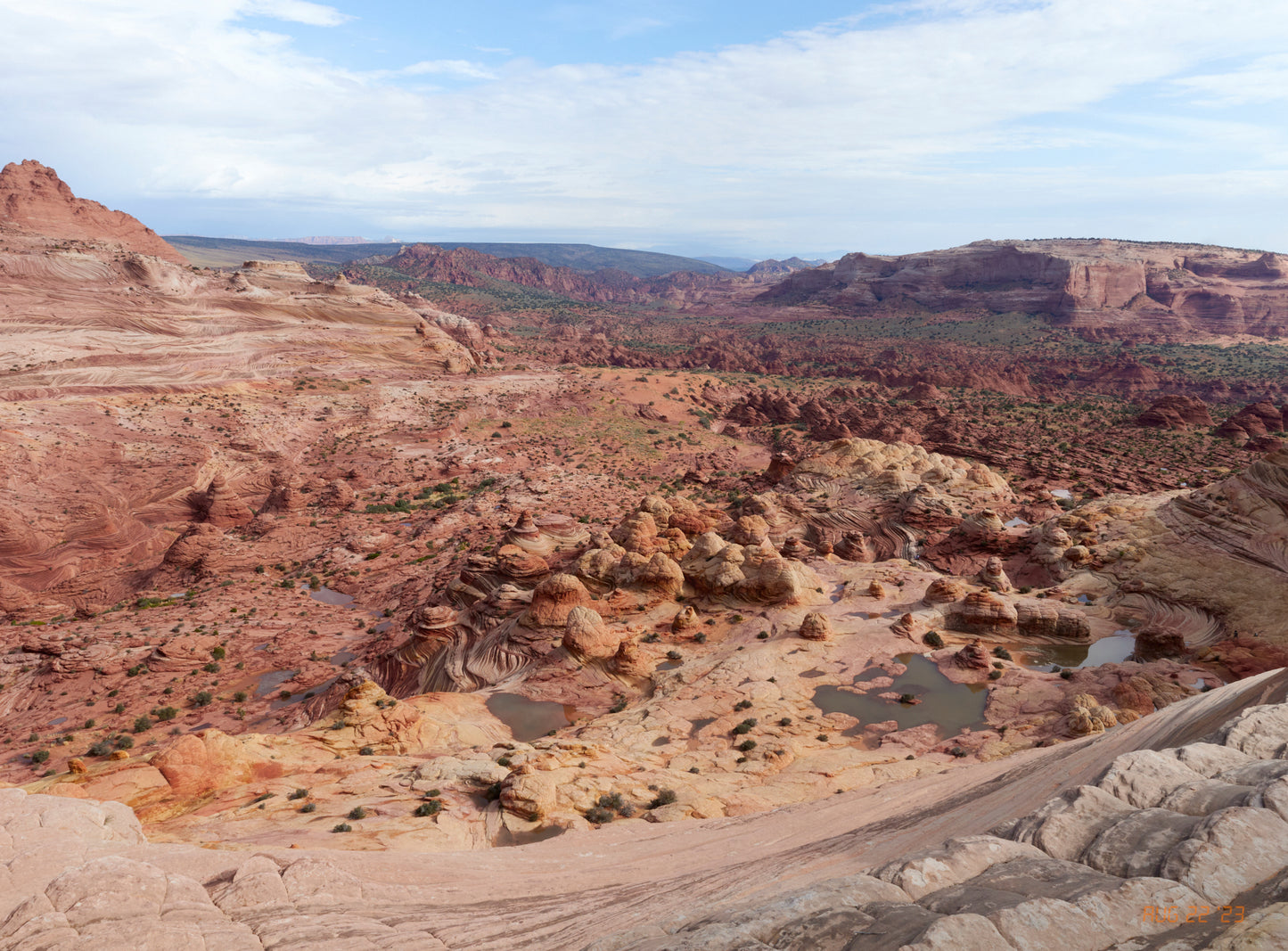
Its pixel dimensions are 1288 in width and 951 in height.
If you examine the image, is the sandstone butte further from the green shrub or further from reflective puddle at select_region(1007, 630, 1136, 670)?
the green shrub

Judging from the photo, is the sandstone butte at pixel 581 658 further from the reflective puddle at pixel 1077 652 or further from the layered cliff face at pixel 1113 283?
the layered cliff face at pixel 1113 283

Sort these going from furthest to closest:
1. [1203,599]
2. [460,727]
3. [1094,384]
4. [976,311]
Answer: [976,311]
[1094,384]
[1203,599]
[460,727]

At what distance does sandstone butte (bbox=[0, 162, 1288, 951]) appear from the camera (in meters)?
7.91

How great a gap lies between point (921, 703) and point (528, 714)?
14.9m

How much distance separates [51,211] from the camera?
74500mm

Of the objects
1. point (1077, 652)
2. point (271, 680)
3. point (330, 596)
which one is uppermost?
point (1077, 652)

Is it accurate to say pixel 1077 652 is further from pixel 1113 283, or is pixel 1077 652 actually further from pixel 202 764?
pixel 1113 283

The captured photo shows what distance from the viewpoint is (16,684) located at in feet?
87.7

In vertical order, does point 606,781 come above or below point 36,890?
below

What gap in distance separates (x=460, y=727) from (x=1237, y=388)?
124 meters

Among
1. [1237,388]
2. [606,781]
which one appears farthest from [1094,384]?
[606,781]

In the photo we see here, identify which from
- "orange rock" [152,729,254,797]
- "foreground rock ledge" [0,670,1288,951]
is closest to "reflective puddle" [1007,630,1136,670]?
"foreground rock ledge" [0,670,1288,951]

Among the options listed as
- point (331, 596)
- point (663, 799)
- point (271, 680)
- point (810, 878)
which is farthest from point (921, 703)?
point (331, 596)

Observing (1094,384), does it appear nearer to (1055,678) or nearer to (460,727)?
(1055,678)
